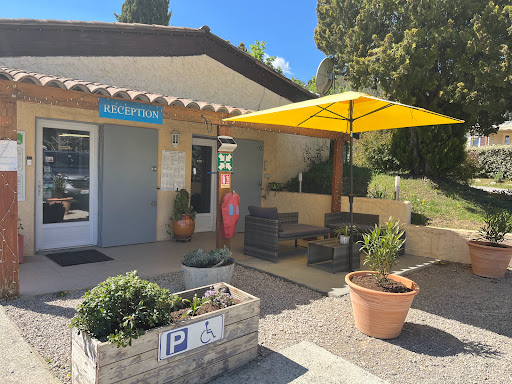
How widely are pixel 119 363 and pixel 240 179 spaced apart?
21.9 ft

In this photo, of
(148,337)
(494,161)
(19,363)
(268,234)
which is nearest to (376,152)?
(268,234)

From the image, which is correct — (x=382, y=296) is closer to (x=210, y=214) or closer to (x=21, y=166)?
(x=21, y=166)

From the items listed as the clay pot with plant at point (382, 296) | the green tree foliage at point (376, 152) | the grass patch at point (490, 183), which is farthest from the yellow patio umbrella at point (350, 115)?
the grass patch at point (490, 183)

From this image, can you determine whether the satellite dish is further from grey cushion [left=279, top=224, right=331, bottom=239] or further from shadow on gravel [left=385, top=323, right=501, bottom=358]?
shadow on gravel [left=385, top=323, right=501, bottom=358]

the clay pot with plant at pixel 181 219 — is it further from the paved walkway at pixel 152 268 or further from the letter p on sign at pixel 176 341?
the letter p on sign at pixel 176 341

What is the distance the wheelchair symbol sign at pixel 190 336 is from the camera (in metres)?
2.42

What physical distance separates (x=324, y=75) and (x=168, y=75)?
16.8 feet

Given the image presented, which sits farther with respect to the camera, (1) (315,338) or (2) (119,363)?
(1) (315,338)

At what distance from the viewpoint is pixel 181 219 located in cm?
729

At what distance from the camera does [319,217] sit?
27.6 feet

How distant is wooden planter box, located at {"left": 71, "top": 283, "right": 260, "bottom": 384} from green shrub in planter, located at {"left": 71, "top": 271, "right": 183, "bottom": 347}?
0.06 metres

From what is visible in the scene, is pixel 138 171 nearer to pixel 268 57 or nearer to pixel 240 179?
pixel 240 179

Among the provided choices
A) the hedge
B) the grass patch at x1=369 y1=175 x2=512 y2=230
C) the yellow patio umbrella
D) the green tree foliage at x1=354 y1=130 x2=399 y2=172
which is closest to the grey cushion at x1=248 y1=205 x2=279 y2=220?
the yellow patio umbrella

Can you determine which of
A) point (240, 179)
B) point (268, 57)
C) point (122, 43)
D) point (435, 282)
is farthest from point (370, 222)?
point (268, 57)
